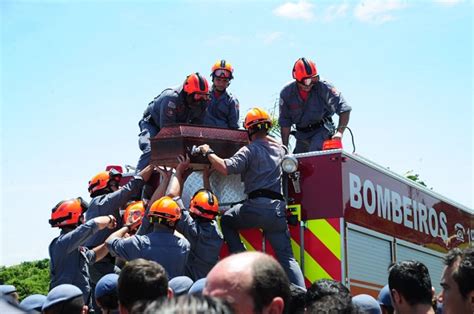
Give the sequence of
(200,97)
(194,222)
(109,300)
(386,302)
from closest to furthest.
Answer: (109,300) → (386,302) → (194,222) → (200,97)

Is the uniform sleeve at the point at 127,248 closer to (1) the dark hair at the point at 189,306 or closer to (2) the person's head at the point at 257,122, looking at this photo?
(2) the person's head at the point at 257,122

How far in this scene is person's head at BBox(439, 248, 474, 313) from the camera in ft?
11.5

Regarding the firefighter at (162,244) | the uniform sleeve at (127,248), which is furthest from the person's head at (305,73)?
the uniform sleeve at (127,248)

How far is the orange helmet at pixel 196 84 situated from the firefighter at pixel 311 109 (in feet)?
3.51

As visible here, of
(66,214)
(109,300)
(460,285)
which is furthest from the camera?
(66,214)

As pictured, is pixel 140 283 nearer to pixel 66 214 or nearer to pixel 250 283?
pixel 250 283

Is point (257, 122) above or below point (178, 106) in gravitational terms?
below

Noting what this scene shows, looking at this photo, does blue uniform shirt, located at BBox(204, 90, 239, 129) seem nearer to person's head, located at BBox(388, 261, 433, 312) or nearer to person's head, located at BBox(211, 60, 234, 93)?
person's head, located at BBox(211, 60, 234, 93)

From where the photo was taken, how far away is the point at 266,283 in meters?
2.58

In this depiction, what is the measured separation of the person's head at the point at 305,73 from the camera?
26.6 feet

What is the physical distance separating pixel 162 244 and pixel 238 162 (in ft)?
3.34

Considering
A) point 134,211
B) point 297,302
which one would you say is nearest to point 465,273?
point 297,302

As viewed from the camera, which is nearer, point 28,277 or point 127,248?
point 127,248

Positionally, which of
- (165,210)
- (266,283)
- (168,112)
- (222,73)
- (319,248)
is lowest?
(266,283)
